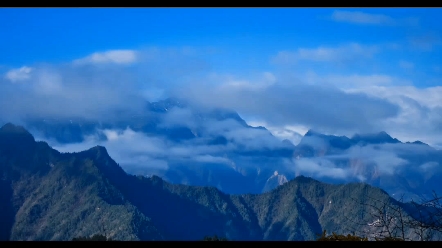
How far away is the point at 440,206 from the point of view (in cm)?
677
